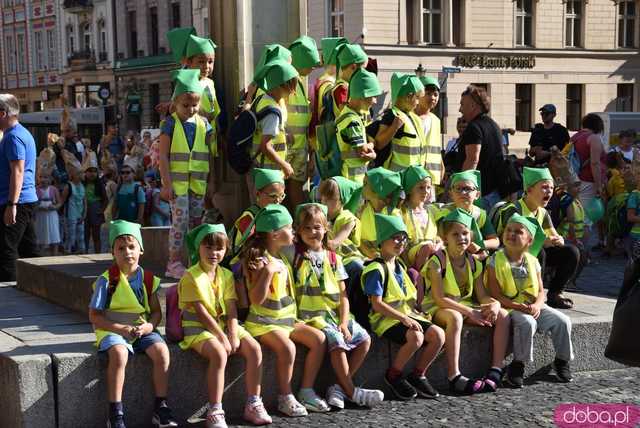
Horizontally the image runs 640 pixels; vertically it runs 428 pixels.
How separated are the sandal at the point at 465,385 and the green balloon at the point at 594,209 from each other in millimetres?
6101

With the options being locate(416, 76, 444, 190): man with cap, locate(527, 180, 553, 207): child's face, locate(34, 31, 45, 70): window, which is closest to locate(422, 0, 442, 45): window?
locate(34, 31, 45, 70): window

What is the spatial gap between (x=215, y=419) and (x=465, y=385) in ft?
5.73

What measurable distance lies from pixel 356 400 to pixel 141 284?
147cm

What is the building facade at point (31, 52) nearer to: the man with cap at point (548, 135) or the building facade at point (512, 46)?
the building facade at point (512, 46)

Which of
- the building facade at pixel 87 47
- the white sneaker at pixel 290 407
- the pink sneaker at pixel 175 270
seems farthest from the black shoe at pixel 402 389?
the building facade at pixel 87 47

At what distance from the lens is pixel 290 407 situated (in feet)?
20.8

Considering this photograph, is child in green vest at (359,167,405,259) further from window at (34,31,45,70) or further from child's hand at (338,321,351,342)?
window at (34,31,45,70)

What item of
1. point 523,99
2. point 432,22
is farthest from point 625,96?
point 432,22

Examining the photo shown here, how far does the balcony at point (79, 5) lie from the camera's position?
59.1 metres

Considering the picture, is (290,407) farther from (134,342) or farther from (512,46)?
(512,46)

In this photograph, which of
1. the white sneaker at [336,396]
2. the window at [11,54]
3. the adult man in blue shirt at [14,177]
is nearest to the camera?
the white sneaker at [336,396]

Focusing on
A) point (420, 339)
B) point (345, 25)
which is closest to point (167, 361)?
point (420, 339)

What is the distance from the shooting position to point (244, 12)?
8500mm

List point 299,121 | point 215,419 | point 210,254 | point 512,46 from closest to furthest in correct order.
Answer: point 215,419, point 210,254, point 299,121, point 512,46
